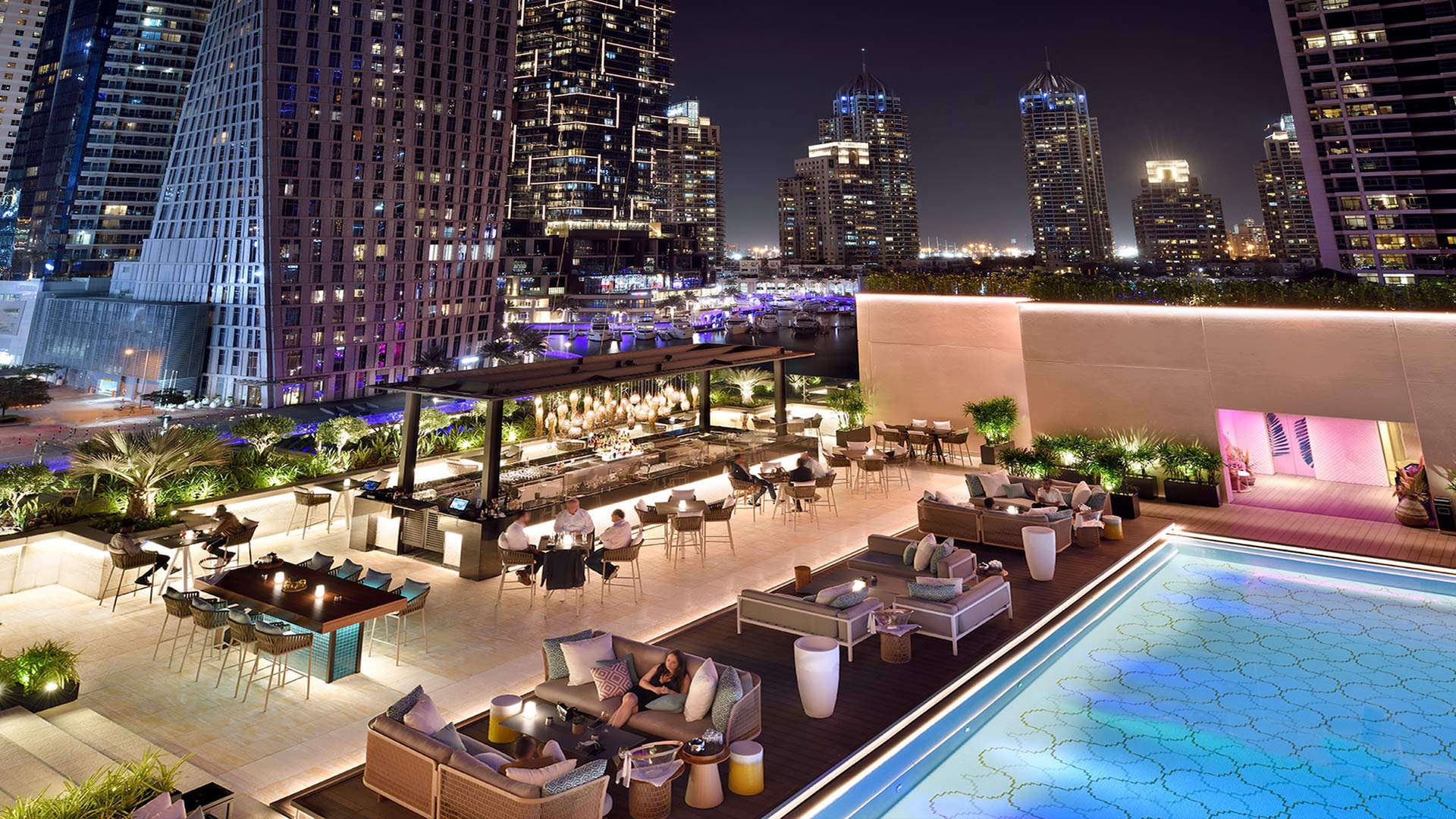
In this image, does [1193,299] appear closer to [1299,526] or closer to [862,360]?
[1299,526]

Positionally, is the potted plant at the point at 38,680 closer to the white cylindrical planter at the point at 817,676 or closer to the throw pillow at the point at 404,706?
the throw pillow at the point at 404,706

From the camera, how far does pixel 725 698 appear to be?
15.7 ft

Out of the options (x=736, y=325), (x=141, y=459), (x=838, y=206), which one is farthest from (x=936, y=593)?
(x=838, y=206)

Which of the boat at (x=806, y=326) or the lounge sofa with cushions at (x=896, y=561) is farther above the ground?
the boat at (x=806, y=326)

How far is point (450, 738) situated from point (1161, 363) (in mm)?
13230

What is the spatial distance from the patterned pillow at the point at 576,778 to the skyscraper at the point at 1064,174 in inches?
7730

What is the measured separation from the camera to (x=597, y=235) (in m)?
105

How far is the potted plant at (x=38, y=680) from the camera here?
5.64 metres

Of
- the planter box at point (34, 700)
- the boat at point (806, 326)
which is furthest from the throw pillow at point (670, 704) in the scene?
the boat at point (806, 326)

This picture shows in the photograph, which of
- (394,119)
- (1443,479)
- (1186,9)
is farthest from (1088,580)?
(394,119)

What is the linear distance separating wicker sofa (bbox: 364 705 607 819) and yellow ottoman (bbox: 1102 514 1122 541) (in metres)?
8.71

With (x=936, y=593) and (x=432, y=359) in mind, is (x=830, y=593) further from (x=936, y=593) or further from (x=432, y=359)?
(x=432, y=359)

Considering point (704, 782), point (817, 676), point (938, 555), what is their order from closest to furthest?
1. point (704, 782)
2. point (817, 676)
3. point (938, 555)

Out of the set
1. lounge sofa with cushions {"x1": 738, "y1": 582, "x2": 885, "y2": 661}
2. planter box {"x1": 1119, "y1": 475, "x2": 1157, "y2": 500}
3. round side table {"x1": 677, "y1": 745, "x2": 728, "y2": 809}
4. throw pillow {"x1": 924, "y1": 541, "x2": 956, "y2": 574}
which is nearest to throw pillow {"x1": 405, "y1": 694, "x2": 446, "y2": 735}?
round side table {"x1": 677, "y1": 745, "x2": 728, "y2": 809}
